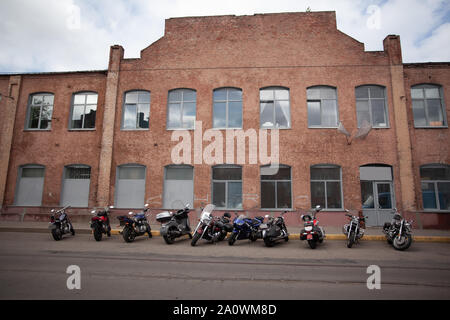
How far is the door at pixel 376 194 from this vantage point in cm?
1256

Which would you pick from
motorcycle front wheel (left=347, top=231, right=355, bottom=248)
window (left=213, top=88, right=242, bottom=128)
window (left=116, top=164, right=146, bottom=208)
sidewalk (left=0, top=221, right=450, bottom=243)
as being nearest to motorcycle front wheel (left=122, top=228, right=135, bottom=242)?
sidewalk (left=0, top=221, right=450, bottom=243)

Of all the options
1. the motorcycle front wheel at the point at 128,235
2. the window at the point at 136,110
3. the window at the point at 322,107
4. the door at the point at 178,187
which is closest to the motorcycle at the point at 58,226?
the motorcycle front wheel at the point at 128,235

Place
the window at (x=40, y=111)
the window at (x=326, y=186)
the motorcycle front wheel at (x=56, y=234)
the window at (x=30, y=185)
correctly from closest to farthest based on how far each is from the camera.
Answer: the motorcycle front wheel at (x=56, y=234), the window at (x=326, y=186), the window at (x=30, y=185), the window at (x=40, y=111)

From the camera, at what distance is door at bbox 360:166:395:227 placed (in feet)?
41.2

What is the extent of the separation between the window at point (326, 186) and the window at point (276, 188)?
4.09 ft

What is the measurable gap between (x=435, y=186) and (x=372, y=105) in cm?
503

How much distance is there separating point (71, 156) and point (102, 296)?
41.8 ft

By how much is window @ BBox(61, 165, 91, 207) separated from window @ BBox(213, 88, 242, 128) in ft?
25.6

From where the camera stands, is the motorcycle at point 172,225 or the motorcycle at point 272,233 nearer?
the motorcycle at point 272,233

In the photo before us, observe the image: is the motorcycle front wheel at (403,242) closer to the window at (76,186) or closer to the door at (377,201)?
the door at (377,201)

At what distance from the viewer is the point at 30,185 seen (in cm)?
Result: 1452

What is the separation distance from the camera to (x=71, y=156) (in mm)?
14453
